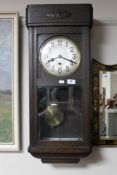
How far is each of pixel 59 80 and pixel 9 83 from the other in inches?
13.6

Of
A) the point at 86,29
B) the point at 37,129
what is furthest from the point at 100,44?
the point at 37,129

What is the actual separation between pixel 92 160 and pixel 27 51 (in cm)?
80

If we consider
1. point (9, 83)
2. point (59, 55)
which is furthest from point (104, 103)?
point (9, 83)

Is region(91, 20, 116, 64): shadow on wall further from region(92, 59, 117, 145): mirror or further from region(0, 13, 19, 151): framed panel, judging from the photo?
region(0, 13, 19, 151): framed panel

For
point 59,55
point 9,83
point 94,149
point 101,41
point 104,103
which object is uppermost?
point 101,41

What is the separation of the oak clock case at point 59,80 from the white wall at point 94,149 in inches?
6.5

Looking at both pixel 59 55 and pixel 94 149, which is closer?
pixel 59 55

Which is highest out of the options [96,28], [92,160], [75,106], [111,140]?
[96,28]

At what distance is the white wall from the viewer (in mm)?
1775

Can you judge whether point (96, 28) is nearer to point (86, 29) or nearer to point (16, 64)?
point (86, 29)

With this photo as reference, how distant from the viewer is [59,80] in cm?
163

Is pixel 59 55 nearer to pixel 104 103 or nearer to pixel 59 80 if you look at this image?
pixel 59 80

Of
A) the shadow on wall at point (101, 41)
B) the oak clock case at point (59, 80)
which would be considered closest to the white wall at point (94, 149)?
the shadow on wall at point (101, 41)

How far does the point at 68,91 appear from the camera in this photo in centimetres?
166
